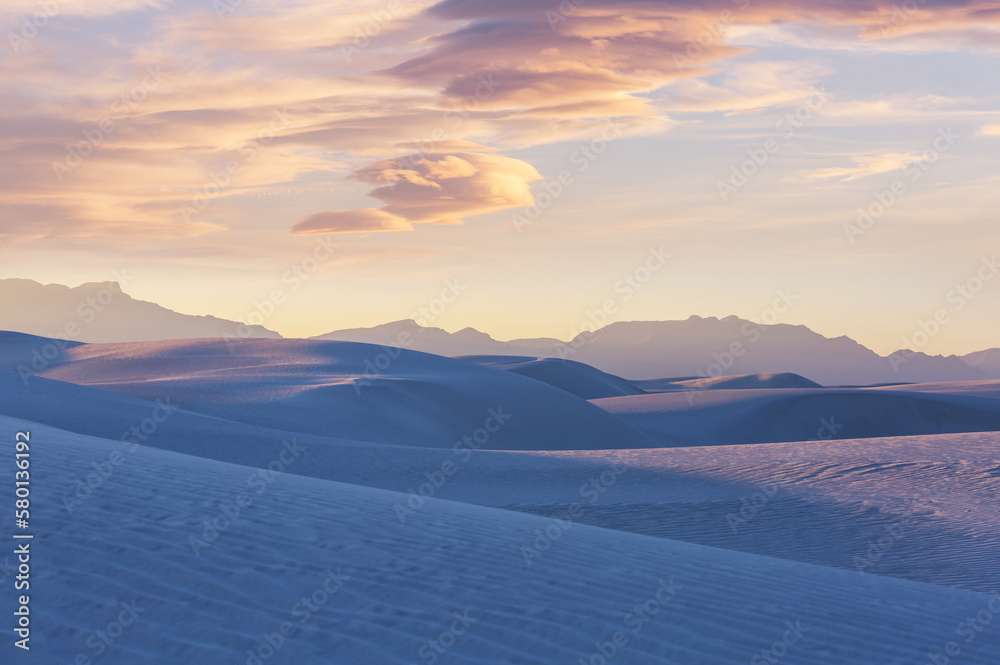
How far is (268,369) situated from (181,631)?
26.5 metres

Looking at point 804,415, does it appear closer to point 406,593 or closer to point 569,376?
point 569,376

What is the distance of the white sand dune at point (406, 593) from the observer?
12.5ft

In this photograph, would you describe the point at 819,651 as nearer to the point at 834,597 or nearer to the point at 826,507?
the point at 834,597

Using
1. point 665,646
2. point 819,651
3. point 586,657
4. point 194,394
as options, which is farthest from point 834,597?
point 194,394

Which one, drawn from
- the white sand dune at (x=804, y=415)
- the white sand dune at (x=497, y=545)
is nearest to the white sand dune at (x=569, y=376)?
the white sand dune at (x=804, y=415)

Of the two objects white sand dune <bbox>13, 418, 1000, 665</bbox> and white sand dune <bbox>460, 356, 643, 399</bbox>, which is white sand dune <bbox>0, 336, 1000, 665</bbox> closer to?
white sand dune <bbox>13, 418, 1000, 665</bbox>

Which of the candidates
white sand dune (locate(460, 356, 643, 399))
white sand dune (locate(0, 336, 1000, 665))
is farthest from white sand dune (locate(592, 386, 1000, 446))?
white sand dune (locate(0, 336, 1000, 665))

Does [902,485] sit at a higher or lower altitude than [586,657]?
lower

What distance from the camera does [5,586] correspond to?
3811 millimetres

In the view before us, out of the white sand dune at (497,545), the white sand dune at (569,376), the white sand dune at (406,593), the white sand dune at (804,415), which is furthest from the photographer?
the white sand dune at (569,376)

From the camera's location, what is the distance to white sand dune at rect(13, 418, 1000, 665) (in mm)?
3812

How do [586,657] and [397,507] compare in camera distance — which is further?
[397,507]

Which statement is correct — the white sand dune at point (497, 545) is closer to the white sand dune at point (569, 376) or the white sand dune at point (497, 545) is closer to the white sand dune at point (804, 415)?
the white sand dune at point (804, 415)

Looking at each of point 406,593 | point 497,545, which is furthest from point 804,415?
point 406,593
